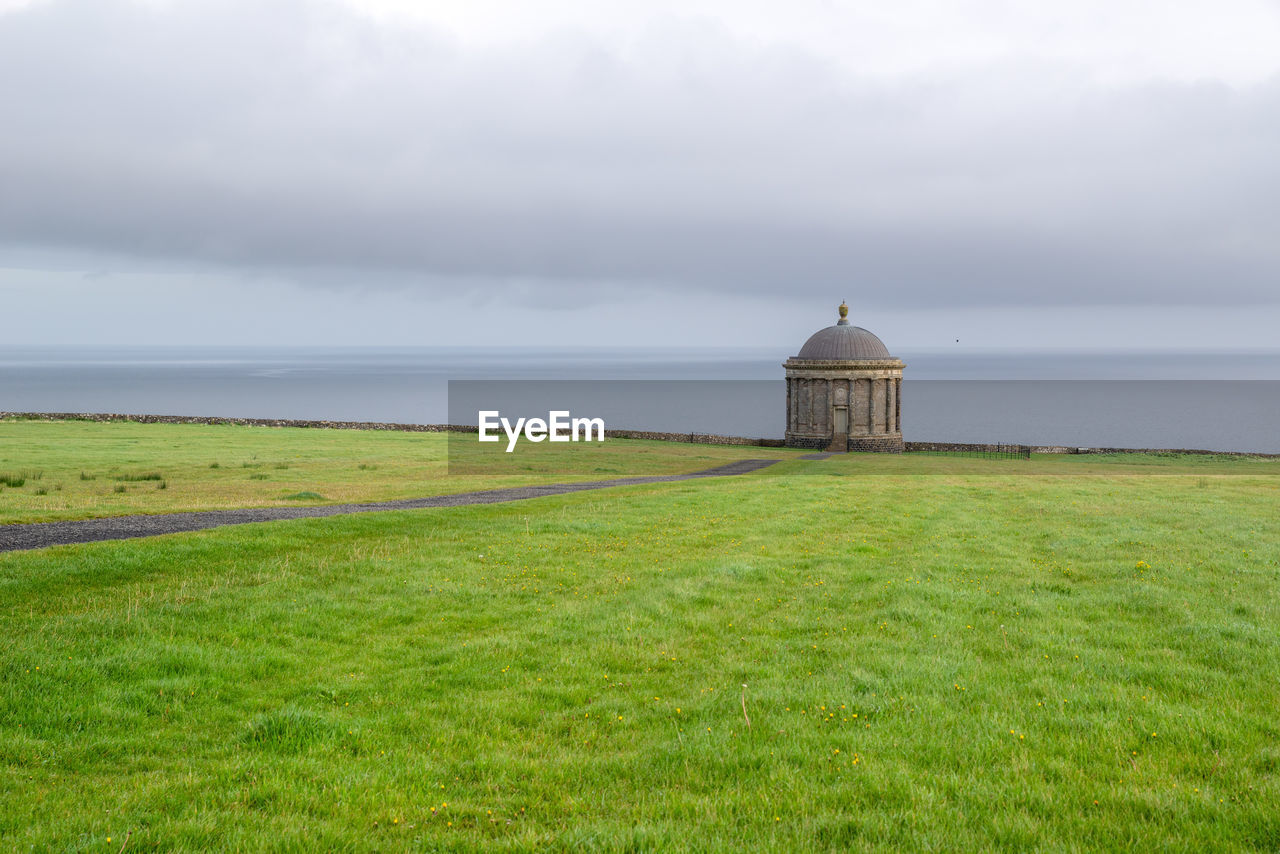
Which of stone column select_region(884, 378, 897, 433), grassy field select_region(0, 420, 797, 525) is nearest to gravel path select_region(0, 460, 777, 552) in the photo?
grassy field select_region(0, 420, 797, 525)

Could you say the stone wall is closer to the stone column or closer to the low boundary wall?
the stone column

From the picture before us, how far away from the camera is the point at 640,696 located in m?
10.2

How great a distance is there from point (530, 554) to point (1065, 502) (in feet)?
61.6

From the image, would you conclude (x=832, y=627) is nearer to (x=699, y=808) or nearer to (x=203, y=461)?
(x=699, y=808)

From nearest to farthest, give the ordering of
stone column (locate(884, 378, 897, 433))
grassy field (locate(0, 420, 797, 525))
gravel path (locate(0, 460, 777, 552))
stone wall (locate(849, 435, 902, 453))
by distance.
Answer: gravel path (locate(0, 460, 777, 552)) < grassy field (locate(0, 420, 797, 525)) < stone wall (locate(849, 435, 902, 453)) < stone column (locate(884, 378, 897, 433))

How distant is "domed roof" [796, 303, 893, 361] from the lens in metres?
77.6

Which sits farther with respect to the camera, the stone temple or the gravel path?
the stone temple

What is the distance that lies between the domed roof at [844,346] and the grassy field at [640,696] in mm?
58631

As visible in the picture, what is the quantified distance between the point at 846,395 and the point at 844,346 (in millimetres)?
4259

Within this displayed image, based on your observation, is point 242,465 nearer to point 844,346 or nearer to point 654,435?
point 654,435

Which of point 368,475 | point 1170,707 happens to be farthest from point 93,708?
point 368,475

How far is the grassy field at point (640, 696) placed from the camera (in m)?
7.09

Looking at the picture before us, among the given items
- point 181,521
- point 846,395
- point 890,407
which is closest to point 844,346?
point 846,395

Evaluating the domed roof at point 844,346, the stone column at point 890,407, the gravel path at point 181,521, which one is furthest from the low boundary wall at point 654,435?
the gravel path at point 181,521
